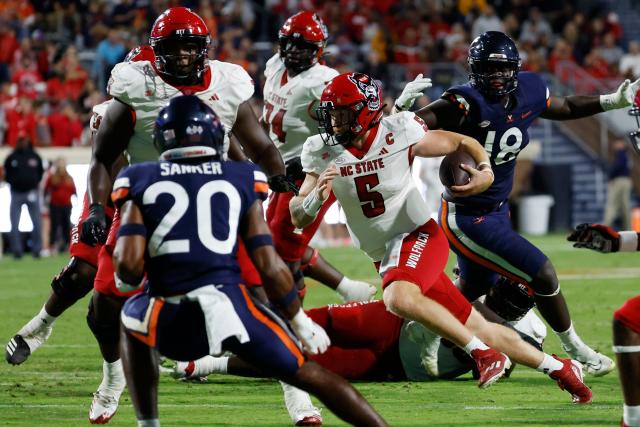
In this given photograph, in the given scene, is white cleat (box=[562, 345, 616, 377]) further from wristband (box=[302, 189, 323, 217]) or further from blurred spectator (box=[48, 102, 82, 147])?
blurred spectator (box=[48, 102, 82, 147])

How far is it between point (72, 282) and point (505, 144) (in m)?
2.56

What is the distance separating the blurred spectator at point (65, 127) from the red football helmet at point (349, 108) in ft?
39.0

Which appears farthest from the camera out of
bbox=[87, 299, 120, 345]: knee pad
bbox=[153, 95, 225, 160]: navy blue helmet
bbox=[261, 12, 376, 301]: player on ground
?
bbox=[261, 12, 376, 301]: player on ground

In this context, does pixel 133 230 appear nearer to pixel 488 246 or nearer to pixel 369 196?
pixel 369 196

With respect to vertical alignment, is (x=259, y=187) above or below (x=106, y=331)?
above

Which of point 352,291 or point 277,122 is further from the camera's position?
point 352,291

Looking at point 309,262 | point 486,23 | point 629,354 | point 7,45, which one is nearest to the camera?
point 629,354

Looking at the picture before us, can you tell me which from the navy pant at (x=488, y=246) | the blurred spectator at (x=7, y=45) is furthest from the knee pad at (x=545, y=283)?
the blurred spectator at (x=7, y=45)

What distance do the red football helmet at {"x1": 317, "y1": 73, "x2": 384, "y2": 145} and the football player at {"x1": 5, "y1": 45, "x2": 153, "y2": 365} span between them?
1059 millimetres

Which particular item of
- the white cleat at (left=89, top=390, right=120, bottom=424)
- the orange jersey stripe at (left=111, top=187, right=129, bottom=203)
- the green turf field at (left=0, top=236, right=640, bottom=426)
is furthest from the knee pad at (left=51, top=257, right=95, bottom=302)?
the orange jersey stripe at (left=111, top=187, right=129, bottom=203)

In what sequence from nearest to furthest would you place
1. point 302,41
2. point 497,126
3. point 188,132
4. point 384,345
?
1. point 188,132
2. point 384,345
3. point 497,126
4. point 302,41

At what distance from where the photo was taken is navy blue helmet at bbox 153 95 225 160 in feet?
14.3

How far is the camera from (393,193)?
617cm

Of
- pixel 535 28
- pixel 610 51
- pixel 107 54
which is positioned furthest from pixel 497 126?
pixel 610 51
